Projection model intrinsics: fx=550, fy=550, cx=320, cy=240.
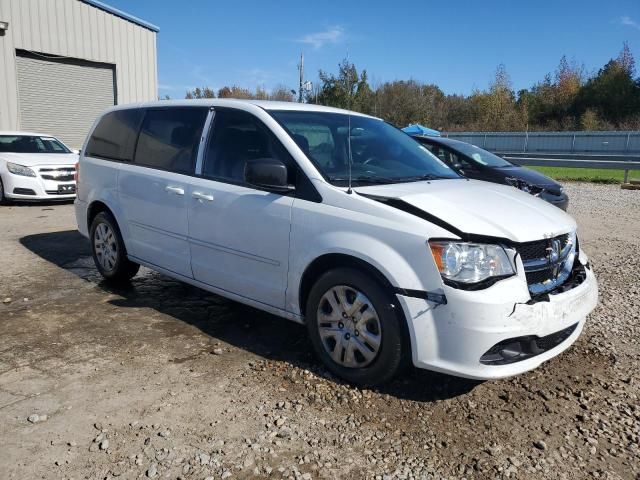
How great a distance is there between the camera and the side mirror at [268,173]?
12.1ft

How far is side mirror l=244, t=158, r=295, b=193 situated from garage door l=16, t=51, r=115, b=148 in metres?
16.5

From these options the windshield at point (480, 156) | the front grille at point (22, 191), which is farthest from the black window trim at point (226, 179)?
the front grille at point (22, 191)

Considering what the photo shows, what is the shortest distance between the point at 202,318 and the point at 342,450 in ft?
7.51

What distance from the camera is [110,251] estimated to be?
18.5 ft

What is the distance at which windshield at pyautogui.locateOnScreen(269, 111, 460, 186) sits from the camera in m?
3.92

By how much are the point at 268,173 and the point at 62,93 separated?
1753cm

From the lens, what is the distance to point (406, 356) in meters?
3.33

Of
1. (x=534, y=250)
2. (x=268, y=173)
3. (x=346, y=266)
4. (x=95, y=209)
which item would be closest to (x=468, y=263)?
(x=534, y=250)

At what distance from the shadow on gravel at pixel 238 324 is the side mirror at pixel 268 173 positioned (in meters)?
1.25

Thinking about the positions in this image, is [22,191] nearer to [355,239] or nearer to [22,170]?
[22,170]

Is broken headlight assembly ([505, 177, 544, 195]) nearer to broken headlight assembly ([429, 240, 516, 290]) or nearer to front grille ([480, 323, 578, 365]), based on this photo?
front grille ([480, 323, 578, 365])

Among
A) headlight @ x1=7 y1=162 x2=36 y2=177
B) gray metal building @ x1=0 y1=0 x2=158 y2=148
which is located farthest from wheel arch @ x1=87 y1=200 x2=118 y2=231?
gray metal building @ x1=0 y1=0 x2=158 y2=148

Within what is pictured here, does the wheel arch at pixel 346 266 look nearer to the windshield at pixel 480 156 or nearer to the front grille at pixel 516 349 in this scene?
the front grille at pixel 516 349

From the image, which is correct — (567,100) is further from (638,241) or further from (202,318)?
(202,318)
